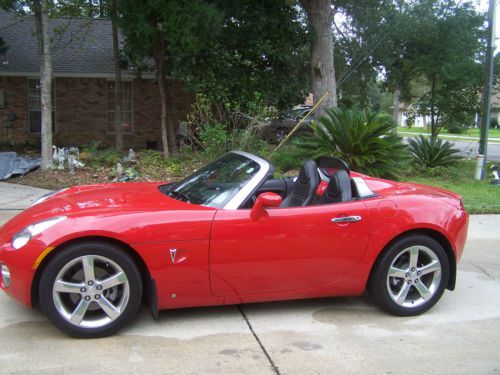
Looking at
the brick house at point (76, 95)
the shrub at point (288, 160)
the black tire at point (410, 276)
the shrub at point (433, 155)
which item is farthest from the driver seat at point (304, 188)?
the brick house at point (76, 95)

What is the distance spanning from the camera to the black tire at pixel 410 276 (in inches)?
167

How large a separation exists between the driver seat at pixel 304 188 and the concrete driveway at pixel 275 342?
884 millimetres

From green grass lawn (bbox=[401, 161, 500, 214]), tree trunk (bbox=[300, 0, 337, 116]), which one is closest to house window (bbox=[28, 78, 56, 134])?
tree trunk (bbox=[300, 0, 337, 116])

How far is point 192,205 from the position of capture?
4.03 metres

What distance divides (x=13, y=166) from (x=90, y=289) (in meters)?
9.04

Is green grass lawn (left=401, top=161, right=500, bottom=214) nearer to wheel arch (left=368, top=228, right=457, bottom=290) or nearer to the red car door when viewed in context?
wheel arch (left=368, top=228, right=457, bottom=290)

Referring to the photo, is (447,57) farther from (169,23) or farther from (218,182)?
(218,182)

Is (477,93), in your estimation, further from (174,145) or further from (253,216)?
(253,216)

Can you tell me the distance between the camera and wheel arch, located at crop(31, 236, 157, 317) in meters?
3.56

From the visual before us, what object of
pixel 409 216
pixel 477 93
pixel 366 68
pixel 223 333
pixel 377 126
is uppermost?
pixel 366 68

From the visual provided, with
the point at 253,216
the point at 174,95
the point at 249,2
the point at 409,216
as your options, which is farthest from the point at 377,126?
the point at 174,95

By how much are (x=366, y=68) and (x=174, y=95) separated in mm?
8050

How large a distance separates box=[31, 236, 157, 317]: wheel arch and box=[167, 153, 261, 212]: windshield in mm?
681

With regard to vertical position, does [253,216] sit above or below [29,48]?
below
